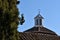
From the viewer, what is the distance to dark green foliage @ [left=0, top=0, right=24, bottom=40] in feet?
42.1

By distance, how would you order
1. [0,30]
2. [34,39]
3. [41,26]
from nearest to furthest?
[0,30]
[34,39]
[41,26]

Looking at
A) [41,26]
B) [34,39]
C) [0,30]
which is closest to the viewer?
[0,30]

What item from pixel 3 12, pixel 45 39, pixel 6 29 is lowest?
pixel 45 39

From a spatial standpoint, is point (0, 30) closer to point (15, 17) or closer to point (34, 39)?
point (15, 17)

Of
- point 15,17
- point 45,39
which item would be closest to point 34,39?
point 45,39

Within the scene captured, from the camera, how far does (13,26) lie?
514 inches

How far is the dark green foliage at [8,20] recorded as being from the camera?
42.1 feet

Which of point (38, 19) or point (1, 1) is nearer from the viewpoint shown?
point (1, 1)

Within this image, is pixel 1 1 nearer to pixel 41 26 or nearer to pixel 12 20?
pixel 12 20

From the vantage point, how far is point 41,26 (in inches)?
1909

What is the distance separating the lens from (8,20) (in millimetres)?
13023

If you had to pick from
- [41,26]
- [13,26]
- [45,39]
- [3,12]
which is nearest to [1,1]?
[3,12]

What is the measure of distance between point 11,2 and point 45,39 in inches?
396

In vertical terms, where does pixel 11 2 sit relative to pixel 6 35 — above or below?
above
